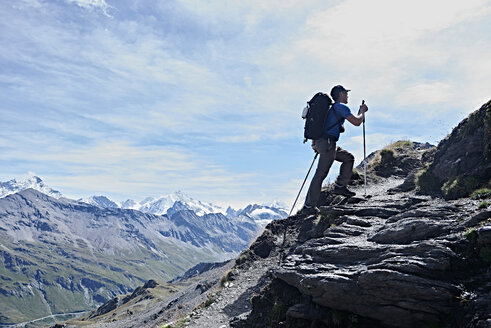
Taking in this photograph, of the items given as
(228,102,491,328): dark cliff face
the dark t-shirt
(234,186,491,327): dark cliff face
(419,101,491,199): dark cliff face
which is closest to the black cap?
the dark t-shirt

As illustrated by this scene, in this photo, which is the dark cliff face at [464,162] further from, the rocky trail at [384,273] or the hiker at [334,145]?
the hiker at [334,145]

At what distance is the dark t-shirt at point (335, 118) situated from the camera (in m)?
14.0

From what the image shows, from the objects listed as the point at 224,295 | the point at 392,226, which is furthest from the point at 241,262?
the point at 392,226

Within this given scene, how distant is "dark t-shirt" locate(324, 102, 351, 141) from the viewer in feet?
46.1

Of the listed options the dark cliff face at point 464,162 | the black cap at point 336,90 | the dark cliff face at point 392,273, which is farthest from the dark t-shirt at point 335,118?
the dark cliff face at point 464,162

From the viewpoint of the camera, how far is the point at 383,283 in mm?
8953

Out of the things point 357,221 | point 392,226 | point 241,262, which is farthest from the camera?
point 241,262

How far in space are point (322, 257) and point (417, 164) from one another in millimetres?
13391

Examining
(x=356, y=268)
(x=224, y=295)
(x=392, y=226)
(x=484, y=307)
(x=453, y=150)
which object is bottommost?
(x=224, y=295)

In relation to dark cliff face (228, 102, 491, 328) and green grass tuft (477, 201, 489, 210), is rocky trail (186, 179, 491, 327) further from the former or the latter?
green grass tuft (477, 201, 489, 210)

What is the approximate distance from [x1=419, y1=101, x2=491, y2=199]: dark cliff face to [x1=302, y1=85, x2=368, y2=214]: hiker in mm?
3240

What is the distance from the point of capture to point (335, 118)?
14273 mm

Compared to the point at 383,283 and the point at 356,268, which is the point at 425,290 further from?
the point at 356,268

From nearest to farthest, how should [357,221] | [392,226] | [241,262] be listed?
[392,226] → [357,221] → [241,262]
